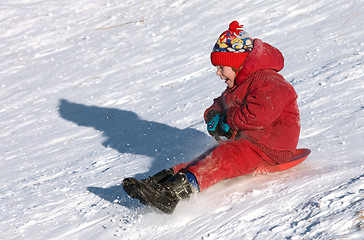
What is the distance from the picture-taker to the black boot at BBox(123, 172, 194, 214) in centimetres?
294

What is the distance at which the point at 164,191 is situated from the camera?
3.01 metres

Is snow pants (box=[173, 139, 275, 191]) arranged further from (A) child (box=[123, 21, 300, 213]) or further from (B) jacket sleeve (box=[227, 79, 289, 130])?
(B) jacket sleeve (box=[227, 79, 289, 130])

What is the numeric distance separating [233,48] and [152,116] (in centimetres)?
214

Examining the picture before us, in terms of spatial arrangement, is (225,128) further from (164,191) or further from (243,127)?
(164,191)

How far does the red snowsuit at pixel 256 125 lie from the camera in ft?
10.3

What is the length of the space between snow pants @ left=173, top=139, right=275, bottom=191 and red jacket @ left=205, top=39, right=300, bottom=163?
6 centimetres

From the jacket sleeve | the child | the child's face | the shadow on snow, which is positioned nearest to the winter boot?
the child

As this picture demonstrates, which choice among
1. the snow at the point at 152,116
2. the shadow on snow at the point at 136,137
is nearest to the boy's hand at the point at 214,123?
the snow at the point at 152,116

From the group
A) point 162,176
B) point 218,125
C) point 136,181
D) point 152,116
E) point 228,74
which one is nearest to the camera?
point 136,181

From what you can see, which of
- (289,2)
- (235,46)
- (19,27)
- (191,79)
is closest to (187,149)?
(235,46)

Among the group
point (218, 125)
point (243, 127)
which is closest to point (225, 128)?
point (218, 125)

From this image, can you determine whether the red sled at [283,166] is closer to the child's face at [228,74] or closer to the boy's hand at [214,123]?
the boy's hand at [214,123]

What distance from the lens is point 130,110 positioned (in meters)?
5.66

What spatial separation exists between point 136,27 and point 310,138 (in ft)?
16.7
